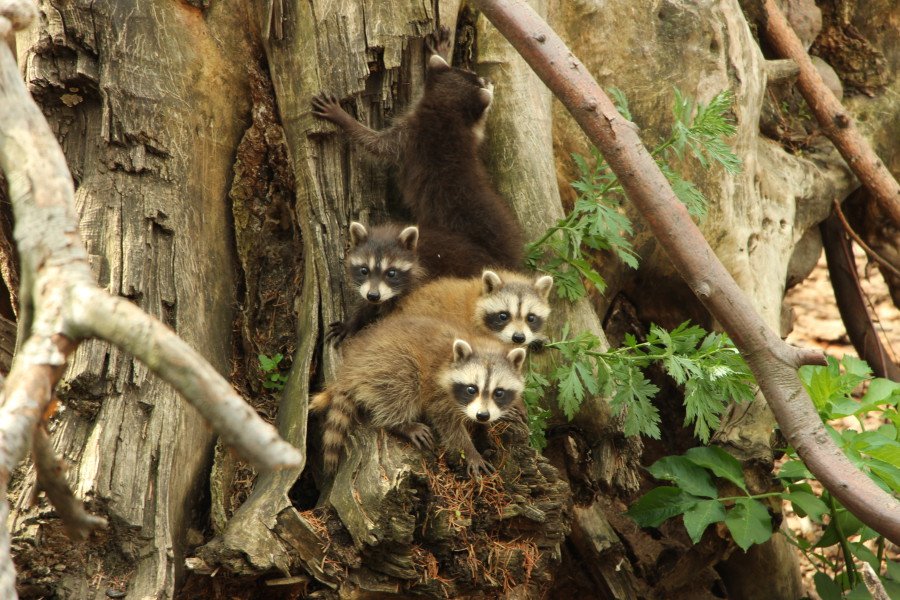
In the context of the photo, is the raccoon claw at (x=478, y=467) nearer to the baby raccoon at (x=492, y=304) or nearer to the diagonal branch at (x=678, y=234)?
the baby raccoon at (x=492, y=304)

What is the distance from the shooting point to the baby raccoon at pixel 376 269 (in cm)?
402

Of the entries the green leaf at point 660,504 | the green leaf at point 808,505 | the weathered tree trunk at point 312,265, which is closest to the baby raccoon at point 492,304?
the weathered tree trunk at point 312,265

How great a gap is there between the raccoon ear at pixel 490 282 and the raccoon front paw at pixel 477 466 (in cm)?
93

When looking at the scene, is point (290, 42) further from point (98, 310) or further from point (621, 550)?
point (621, 550)

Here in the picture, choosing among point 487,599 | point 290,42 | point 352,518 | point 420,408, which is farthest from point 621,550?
point 290,42

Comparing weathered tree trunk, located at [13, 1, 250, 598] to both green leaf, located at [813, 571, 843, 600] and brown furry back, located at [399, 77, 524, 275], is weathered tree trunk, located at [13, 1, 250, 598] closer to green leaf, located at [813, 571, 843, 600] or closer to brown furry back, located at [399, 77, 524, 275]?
brown furry back, located at [399, 77, 524, 275]

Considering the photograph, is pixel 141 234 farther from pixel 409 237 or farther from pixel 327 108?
pixel 409 237

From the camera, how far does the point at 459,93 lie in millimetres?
4555

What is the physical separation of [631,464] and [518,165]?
1.60 metres

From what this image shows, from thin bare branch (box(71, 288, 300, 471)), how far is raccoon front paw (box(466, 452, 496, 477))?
1.76 metres

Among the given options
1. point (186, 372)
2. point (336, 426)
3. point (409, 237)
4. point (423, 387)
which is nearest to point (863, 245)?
point (409, 237)

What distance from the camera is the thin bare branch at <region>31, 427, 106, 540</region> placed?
213 cm

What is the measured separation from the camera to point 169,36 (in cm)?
393

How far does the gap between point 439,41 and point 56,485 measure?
2944 millimetres
